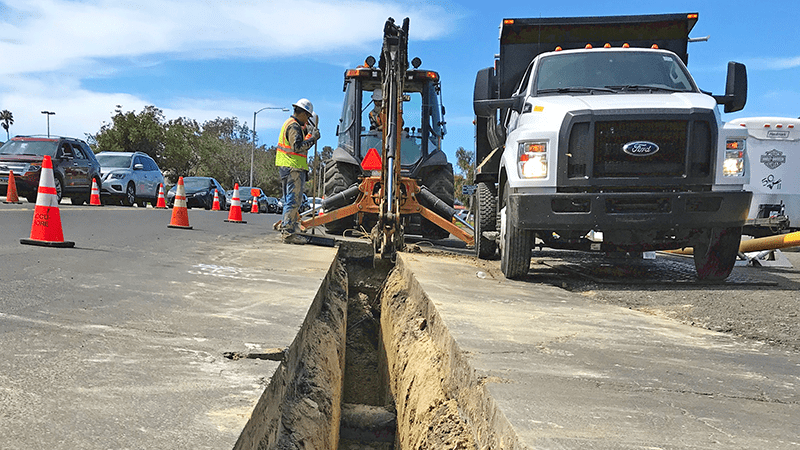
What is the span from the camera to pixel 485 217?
8789 mm

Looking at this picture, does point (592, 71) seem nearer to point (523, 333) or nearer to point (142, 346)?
point (523, 333)

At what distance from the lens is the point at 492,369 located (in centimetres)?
298

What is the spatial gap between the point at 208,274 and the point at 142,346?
283 centimetres

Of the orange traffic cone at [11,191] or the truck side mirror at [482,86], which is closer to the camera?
the truck side mirror at [482,86]

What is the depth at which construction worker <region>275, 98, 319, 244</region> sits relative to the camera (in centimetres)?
959

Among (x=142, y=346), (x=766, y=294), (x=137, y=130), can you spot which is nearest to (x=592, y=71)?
(x=766, y=294)

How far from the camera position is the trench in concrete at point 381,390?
2678 mm

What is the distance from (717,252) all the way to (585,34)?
3.31 m

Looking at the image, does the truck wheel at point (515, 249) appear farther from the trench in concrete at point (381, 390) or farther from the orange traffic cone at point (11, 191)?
the orange traffic cone at point (11, 191)

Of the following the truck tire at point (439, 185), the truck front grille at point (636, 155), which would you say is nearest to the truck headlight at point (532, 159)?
the truck front grille at point (636, 155)

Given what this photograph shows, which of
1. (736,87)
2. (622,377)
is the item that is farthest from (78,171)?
(622,377)

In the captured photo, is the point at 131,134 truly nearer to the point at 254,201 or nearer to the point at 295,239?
the point at 254,201

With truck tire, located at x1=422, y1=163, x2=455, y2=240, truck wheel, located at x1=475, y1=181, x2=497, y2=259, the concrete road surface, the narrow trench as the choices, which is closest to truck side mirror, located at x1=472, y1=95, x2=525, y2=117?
truck wheel, located at x1=475, y1=181, x2=497, y2=259

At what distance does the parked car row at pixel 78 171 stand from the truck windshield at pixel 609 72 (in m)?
11.6
